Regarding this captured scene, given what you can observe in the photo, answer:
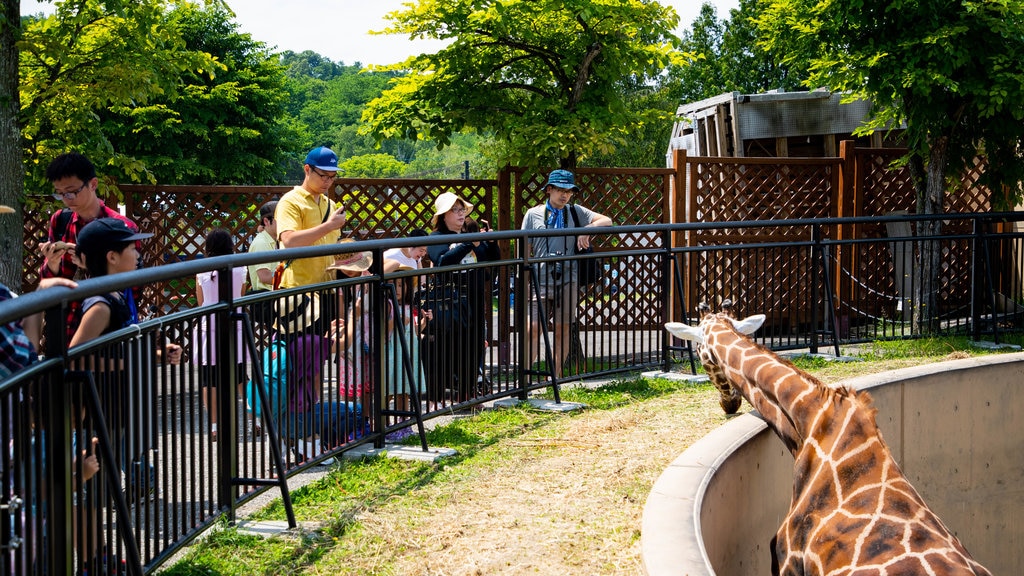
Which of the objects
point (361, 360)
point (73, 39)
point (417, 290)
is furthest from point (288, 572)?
point (73, 39)

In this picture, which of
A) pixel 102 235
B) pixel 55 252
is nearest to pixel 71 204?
pixel 55 252

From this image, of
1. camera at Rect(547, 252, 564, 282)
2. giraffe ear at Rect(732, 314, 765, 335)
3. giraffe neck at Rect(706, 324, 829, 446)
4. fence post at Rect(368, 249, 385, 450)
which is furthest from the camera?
camera at Rect(547, 252, 564, 282)

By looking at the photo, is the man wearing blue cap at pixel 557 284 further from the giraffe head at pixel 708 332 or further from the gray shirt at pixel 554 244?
the giraffe head at pixel 708 332

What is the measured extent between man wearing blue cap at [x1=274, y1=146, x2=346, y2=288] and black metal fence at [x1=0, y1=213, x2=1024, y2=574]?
47cm

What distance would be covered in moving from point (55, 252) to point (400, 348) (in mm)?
2058

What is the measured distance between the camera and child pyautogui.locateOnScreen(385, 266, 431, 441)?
5969 mm

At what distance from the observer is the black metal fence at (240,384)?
10.4 ft

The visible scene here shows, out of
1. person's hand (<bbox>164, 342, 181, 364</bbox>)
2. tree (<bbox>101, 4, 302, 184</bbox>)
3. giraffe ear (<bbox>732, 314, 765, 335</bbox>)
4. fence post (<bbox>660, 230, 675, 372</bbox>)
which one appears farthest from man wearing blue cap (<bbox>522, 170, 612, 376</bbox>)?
tree (<bbox>101, 4, 302, 184</bbox>)

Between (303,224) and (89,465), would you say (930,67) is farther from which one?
(89,465)

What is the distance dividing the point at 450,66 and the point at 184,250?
3.41 m

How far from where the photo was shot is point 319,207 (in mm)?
6418

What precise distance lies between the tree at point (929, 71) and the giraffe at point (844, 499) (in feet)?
20.1

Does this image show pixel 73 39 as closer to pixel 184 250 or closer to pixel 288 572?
pixel 184 250

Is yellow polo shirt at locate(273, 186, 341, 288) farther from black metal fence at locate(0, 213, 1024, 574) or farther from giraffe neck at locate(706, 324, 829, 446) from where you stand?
giraffe neck at locate(706, 324, 829, 446)
